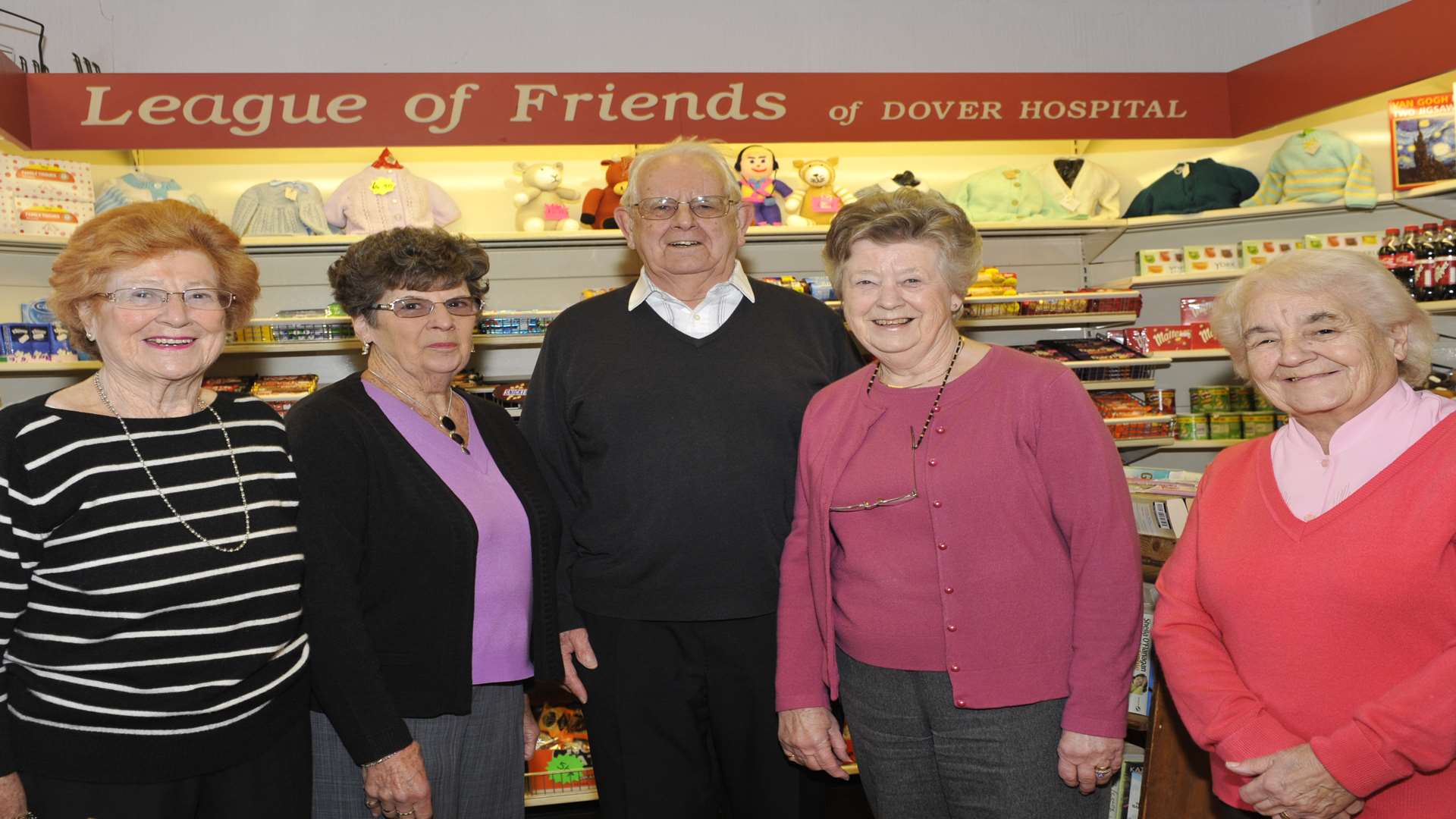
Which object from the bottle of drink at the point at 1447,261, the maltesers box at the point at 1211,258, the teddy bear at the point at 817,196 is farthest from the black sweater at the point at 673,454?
the maltesers box at the point at 1211,258

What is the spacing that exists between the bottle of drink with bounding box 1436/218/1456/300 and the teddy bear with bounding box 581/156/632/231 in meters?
3.19

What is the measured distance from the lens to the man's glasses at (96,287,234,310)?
1.80 m

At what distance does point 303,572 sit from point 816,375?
119cm

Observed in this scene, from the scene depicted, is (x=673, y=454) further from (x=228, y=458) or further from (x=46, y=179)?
(x=46, y=179)

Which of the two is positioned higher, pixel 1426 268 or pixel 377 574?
pixel 1426 268

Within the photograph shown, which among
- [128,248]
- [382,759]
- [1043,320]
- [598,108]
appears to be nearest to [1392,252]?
[1043,320]

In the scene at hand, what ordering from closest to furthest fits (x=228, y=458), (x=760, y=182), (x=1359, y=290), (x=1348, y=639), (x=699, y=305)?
(x=1348, y=639)
(x=1359, y=290)
(x=228, y=458)
(x=699, y=305)
(x=760, y=182)

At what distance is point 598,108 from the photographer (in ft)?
14.7

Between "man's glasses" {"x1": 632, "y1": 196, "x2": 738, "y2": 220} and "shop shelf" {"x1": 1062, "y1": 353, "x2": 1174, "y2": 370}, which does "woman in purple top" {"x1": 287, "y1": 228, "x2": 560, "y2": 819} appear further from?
"shop shelf" {"x1": 1062, "y1": 353, "x2": 1174, "y2": 370}

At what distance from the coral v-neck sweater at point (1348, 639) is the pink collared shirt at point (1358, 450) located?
28mm

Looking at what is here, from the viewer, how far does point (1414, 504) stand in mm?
1629

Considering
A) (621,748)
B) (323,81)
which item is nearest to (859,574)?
(621,748)

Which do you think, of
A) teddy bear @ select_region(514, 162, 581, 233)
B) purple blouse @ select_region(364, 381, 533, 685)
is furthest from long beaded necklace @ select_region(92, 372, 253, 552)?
teddy bear @ select_region(514, 162, 581, 233)

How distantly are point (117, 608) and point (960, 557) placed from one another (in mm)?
1386
